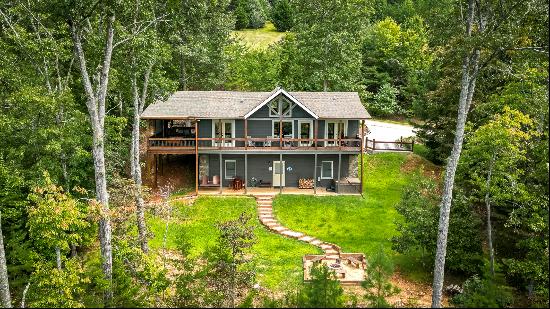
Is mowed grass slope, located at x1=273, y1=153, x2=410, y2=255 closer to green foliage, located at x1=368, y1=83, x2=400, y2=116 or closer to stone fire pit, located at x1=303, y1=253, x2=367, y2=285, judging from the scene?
stone fire pit, located at x1=303, y1=253, x2=367, y2=285

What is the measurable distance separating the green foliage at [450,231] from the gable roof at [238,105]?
34.0ft

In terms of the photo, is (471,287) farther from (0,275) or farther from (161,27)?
(161,27)

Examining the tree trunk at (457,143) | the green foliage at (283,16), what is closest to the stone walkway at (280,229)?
the tree trunk at (457,143)

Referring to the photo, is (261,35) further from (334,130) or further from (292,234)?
(292,234)

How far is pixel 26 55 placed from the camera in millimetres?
21562

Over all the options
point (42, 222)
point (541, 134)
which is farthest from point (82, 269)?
point (541, 134)

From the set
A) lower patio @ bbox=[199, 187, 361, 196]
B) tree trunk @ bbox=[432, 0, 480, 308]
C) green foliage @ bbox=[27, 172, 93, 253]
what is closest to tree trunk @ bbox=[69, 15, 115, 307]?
green foliage @ bbox=[27, 172, 93, 253]

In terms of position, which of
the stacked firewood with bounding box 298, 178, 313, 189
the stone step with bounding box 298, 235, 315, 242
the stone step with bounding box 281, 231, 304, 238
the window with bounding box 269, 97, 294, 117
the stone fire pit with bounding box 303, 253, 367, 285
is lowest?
the stone fire pit with bounding box 303, 253, 367, 285

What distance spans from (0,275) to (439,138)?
2599 centimetres

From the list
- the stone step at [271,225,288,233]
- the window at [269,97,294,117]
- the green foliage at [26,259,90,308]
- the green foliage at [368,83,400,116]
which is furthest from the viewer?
the green foliage at [368,83,400,116]

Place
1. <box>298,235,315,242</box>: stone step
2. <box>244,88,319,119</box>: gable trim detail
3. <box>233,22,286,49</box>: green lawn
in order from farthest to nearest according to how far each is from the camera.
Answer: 1. <box>233,22,286,49</box>: green lawn
2. <box>244,88,319,119</box>: gable trim detail
3. <box>298,235,315,242</box>: stone step

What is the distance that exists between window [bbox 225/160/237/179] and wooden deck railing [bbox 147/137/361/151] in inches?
50.2

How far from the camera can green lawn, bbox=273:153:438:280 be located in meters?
25.3

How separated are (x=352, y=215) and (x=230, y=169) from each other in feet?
A: 31.0
